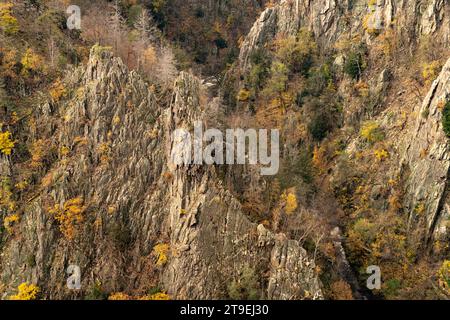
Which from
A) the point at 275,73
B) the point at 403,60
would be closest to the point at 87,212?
the point at 275,73

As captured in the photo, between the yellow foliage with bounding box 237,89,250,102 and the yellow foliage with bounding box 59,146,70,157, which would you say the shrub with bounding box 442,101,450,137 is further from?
the yellow foliage with bounding box 59,146,70,157

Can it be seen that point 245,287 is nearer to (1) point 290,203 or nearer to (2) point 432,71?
(1) point 290,203

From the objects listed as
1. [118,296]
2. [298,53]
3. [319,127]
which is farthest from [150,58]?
[118,296]

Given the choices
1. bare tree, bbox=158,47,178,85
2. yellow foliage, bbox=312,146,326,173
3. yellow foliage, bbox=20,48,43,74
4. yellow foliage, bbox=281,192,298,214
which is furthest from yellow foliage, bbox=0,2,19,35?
yellow foliage, bbox=312,146,326,173

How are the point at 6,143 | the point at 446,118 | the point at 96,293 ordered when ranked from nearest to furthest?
the point at 96,293, the point at 6,143, the point at 446,118

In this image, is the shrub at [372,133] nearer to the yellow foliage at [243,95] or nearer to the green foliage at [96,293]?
the yellow foliage at [243,95]
